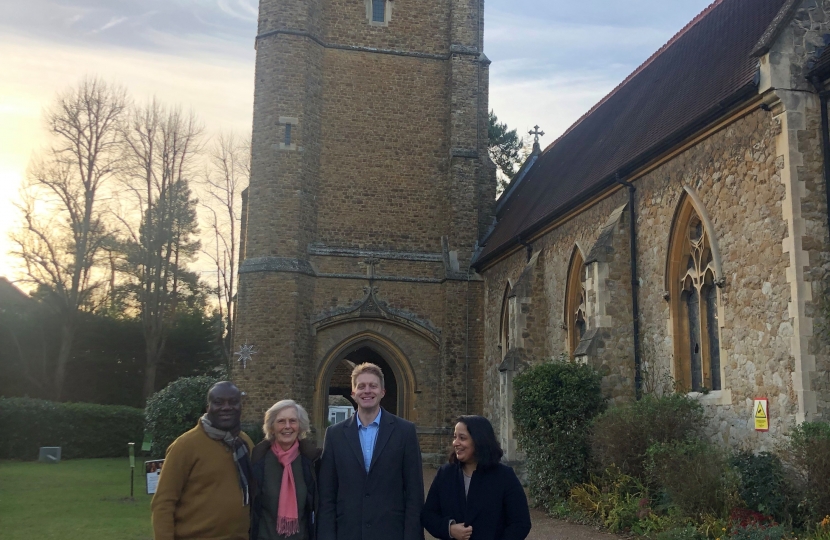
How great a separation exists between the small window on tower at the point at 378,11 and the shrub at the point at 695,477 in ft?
52.8

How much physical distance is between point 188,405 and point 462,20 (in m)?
12.7

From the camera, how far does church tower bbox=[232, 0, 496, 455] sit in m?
19.7

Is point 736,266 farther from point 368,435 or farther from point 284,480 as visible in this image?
point 284,480

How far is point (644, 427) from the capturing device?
10164 mm

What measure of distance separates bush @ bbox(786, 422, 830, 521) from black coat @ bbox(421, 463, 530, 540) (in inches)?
182

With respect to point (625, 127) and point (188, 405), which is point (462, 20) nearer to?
point (625, 127)

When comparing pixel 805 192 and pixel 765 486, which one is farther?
pixel 805 192

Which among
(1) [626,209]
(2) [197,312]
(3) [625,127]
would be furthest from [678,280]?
(2) [197,312]

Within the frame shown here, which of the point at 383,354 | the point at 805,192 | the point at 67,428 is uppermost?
the point at 805,192

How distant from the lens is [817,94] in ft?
30.0

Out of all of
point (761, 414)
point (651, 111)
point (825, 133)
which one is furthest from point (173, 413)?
point (825, 133)

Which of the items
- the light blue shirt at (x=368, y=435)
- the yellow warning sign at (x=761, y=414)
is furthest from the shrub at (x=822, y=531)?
the light blue shirt at (x=368, y=435)

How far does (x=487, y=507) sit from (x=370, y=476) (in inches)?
25.0

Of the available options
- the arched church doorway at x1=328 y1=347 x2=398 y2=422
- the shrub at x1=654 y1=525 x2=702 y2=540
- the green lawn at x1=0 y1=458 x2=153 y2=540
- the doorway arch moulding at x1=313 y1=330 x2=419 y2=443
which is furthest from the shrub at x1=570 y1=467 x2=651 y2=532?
the arched church doorway at x1=328 y1=347 x2=398 y2=422
